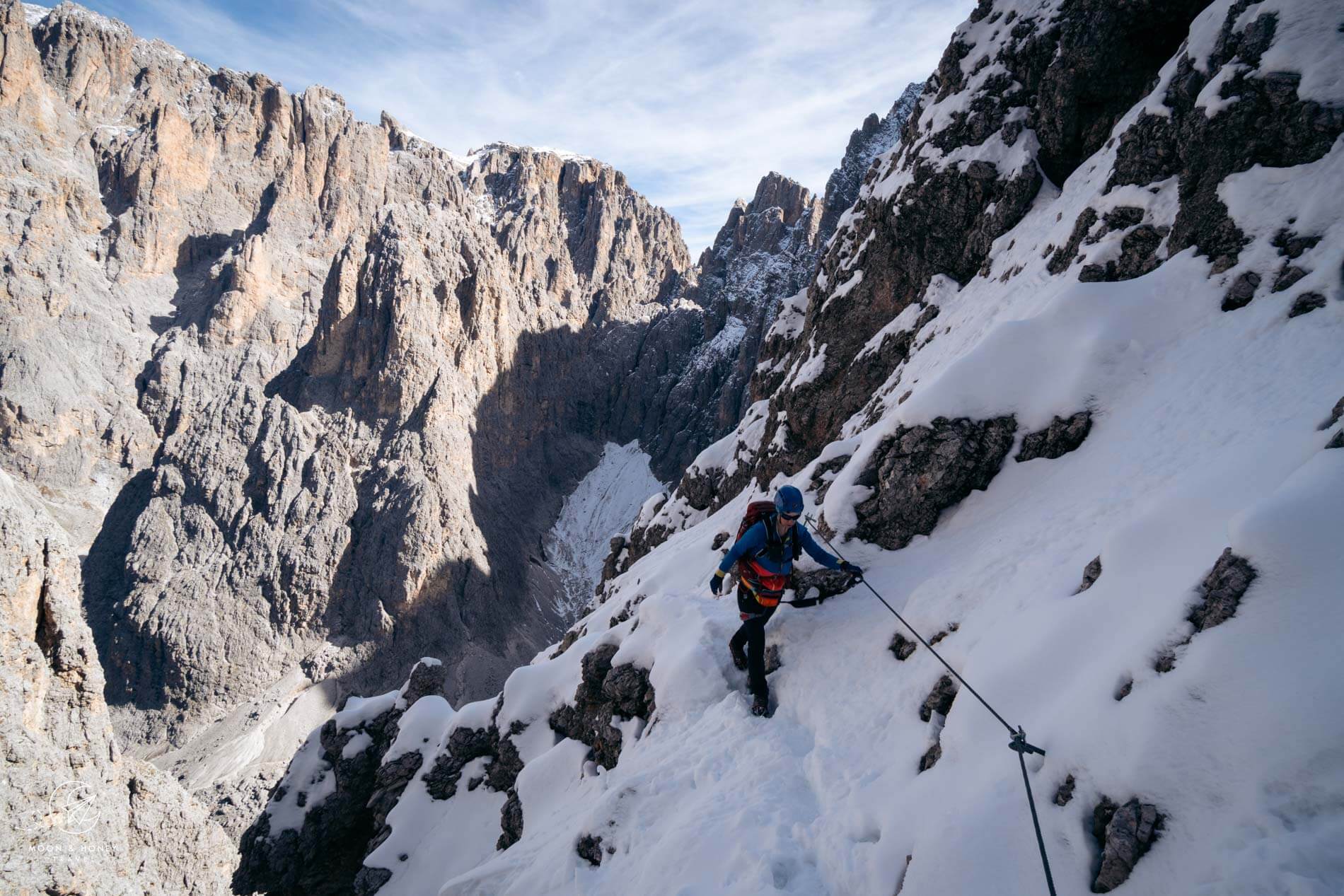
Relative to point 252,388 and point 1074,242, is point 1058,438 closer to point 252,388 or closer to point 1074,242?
point 1074,242

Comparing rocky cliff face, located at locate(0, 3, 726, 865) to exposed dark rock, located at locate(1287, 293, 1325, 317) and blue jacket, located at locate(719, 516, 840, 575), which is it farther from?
exposed dark rock, located at locate(1287, 293, 1325, 317)

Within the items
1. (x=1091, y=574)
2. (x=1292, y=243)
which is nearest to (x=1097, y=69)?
(x=1292, y=243)

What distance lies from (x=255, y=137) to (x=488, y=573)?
223 ft

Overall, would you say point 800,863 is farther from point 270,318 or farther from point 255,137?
point 255,137

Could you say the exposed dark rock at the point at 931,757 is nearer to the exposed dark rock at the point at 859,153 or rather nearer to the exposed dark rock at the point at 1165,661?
the exposed dark rock at the point at 1165,661

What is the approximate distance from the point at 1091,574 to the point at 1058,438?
4.03 m

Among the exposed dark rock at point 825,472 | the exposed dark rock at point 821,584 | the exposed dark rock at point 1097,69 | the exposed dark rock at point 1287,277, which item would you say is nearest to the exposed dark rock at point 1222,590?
the exposed dark rock at point 821,584

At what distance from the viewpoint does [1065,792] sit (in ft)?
14.7

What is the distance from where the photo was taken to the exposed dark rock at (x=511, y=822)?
12.7 meters

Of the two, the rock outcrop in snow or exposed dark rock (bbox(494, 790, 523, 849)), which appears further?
exposed dark rock (bbox(494, 790, 523, 849))

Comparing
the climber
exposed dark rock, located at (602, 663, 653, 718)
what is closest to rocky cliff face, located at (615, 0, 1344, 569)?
the climber

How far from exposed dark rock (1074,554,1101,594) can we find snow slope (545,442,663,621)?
2825 inches

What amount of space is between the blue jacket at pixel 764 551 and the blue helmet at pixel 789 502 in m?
0.38

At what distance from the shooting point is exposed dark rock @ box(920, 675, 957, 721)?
6.63 meters
